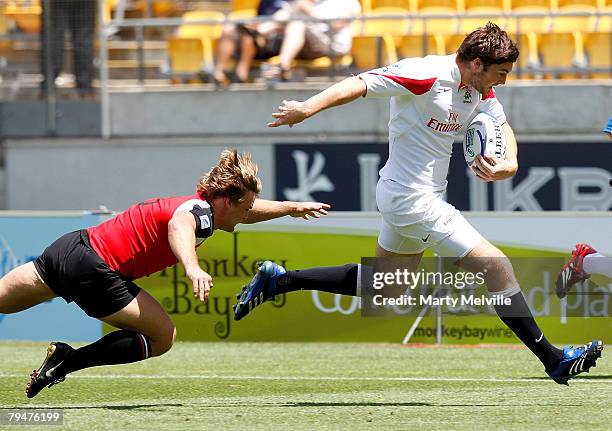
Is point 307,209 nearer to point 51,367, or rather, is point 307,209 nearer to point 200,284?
point 200,284

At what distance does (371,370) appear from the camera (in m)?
8.68

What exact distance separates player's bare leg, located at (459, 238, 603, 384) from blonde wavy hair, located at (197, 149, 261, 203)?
4.13 ft

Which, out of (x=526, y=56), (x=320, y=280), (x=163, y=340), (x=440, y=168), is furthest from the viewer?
(x=526, y=56)

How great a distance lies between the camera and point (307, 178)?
14211 millimetres

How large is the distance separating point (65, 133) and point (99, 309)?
833cm

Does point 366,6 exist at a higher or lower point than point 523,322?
higher

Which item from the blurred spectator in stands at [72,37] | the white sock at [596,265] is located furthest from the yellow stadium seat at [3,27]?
the white sock at [596,265]

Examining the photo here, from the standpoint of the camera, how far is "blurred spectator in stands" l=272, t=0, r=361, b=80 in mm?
14297

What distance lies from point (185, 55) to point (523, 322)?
29.2 ft

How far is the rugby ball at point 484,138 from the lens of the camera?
6.71 m

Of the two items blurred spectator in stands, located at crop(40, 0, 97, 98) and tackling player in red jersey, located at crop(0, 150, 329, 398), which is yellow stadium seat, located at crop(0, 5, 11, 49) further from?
tackling player in red jersey, located at crop(0, 150, 329, 398)

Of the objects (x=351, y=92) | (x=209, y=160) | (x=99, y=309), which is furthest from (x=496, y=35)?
(x=209, y=160)

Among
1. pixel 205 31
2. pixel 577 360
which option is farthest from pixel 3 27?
pixel 577 360

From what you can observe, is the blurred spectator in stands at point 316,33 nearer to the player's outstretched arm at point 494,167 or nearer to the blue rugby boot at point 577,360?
the player's outstretched arm at point 494,167
